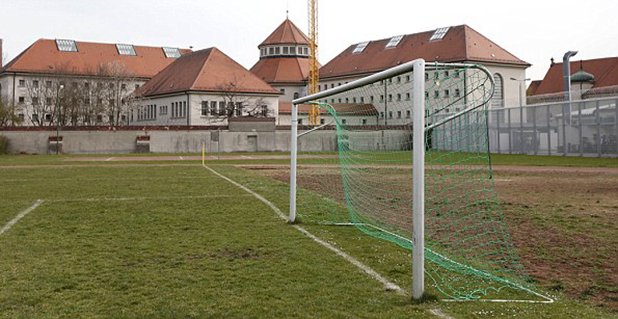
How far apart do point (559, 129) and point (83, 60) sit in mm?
78482

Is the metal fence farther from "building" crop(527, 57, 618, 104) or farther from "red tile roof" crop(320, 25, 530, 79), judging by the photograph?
"red tile roof" crop(320, 25, 530, 79)

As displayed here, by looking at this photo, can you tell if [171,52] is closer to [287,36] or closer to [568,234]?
[287,36]

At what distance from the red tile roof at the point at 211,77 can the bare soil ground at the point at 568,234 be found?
197 ft

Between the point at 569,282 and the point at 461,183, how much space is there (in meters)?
10.1

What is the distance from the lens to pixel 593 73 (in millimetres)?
80688

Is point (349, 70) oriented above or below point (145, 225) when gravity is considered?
above

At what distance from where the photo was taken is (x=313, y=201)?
580 inches

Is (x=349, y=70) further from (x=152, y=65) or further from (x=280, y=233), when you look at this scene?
(x=280, y=233)

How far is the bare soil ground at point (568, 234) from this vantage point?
20.8 feet

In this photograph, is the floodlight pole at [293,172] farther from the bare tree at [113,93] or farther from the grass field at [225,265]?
the bare tree at [113,93]

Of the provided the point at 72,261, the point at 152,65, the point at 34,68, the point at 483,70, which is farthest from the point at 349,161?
the point at 152,65

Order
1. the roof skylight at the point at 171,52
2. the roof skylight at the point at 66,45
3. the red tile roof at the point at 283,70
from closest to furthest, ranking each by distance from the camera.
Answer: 1. the roof skylight at the point at 66,45
2. the red tile roof at the point at 283,70
3. the roof skylight at the point at 171,52

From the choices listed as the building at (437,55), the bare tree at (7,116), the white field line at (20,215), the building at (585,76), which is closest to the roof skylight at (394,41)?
the building at (437,55)

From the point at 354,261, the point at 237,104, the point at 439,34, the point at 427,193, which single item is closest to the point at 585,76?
the point at 439,34
